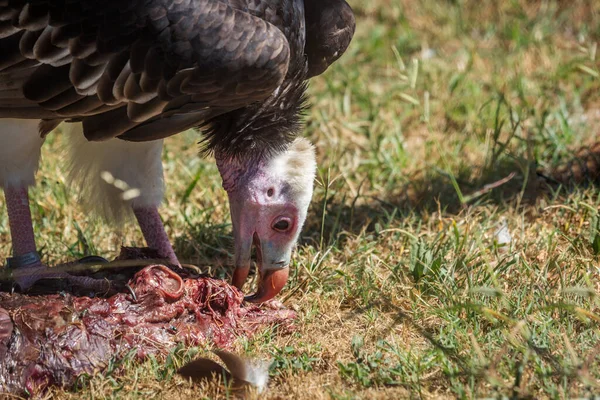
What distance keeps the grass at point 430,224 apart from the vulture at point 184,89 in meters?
0.39

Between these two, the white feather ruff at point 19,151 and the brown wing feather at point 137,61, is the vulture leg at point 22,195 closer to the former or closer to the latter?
the white feather ruff at point 19,151

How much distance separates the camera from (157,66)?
3.51 metres

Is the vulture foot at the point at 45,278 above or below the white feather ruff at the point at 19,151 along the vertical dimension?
below

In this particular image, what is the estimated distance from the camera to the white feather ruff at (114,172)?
4332 mm

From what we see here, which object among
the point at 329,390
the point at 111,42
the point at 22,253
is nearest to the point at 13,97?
the point at 111,42

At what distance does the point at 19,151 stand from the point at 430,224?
213 cm

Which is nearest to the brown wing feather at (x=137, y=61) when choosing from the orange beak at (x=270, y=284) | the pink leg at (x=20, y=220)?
the pink leg at (x=20, y=220)

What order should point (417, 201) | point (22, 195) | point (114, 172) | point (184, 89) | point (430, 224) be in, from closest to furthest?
point (184, 89), point (22, 195), point (114, 172), point (430, 224), point (417, 201)

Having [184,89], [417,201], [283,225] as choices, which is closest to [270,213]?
[283,225]

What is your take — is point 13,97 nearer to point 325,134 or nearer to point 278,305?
point 278,305

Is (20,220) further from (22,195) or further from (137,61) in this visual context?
(137,61)

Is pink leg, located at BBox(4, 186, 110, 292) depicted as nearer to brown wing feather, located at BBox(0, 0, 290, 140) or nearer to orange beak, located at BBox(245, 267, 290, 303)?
brown wing feather, located at BBox(0, 0, 290, 140)

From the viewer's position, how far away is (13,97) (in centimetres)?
366

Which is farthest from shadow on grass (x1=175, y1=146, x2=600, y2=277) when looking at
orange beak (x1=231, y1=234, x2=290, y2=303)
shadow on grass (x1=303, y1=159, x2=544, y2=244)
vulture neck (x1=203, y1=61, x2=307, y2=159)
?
vulture neck (x1=203, y1=61, x2=307, y2=159)
